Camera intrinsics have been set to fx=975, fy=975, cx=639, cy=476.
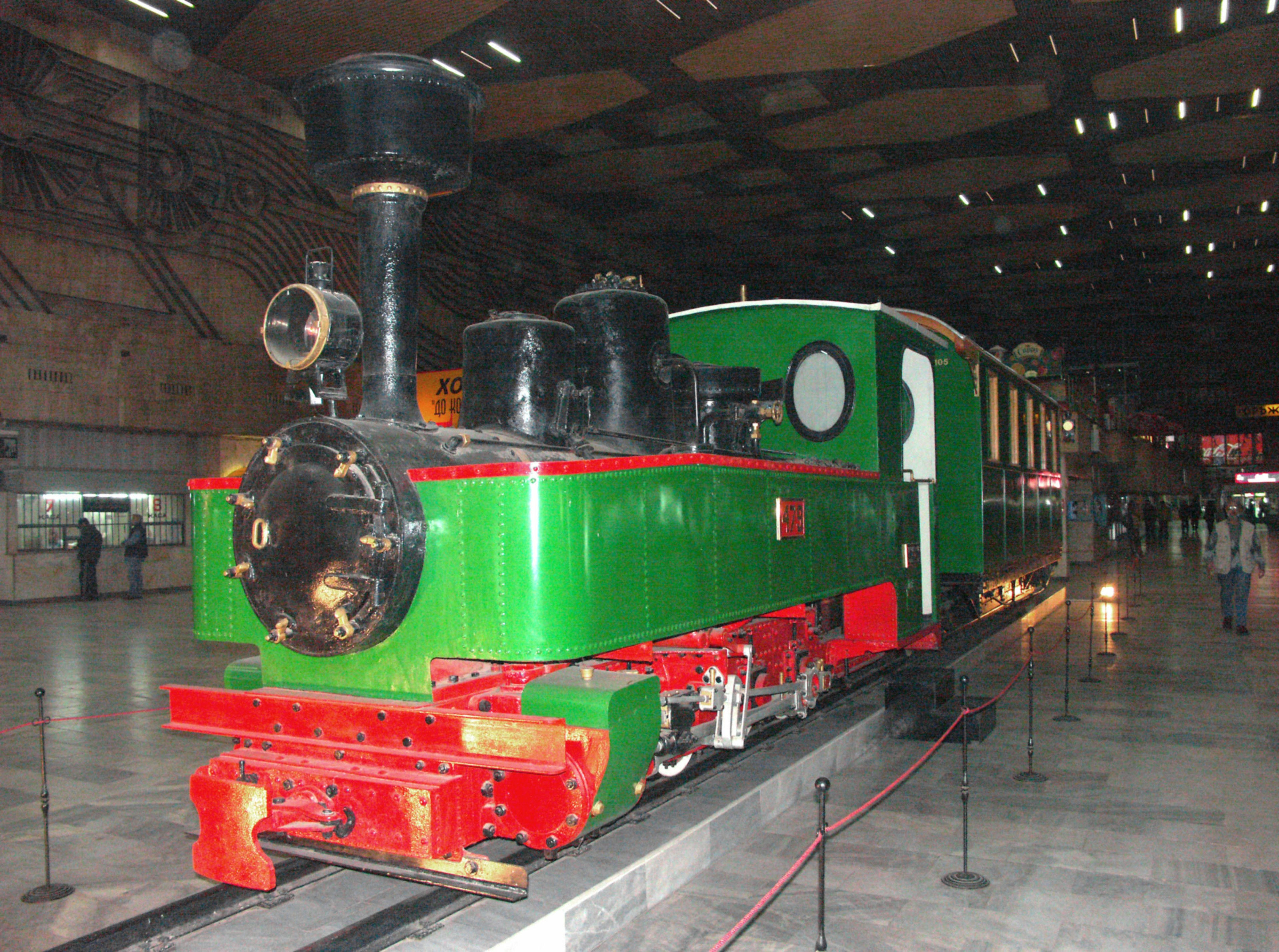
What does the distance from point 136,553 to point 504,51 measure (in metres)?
10.6

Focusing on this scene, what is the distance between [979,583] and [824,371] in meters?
3.26

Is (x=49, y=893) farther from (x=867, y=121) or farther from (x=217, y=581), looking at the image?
(x=867, y=121)

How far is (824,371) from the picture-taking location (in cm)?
663

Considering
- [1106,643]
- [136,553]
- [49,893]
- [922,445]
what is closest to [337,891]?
[49,893]

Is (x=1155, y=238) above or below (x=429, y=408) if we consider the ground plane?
above

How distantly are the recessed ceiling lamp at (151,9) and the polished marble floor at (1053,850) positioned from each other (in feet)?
48.3

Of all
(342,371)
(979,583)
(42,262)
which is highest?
(42,262)

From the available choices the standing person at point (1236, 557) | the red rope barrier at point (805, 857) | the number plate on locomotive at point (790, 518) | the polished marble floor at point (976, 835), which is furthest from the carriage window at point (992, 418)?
the number plate on locomotive at point (790, 518)

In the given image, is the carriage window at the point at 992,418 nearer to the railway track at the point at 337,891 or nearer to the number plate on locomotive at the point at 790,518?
the number plate on locomotive at the point at 790,518

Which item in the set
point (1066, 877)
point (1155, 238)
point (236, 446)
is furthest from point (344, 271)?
point (1155, 238)

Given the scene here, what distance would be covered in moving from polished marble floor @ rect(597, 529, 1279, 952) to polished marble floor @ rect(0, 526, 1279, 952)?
0.04 ft

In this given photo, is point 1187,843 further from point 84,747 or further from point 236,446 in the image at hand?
point 236,446

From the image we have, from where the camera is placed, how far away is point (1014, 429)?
1048cm

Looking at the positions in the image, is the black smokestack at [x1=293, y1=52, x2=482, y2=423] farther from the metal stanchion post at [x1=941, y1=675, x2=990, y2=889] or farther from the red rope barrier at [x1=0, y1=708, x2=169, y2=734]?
the metal stanchion post at [x1=941, y1=675, x2=990, y2=889]
